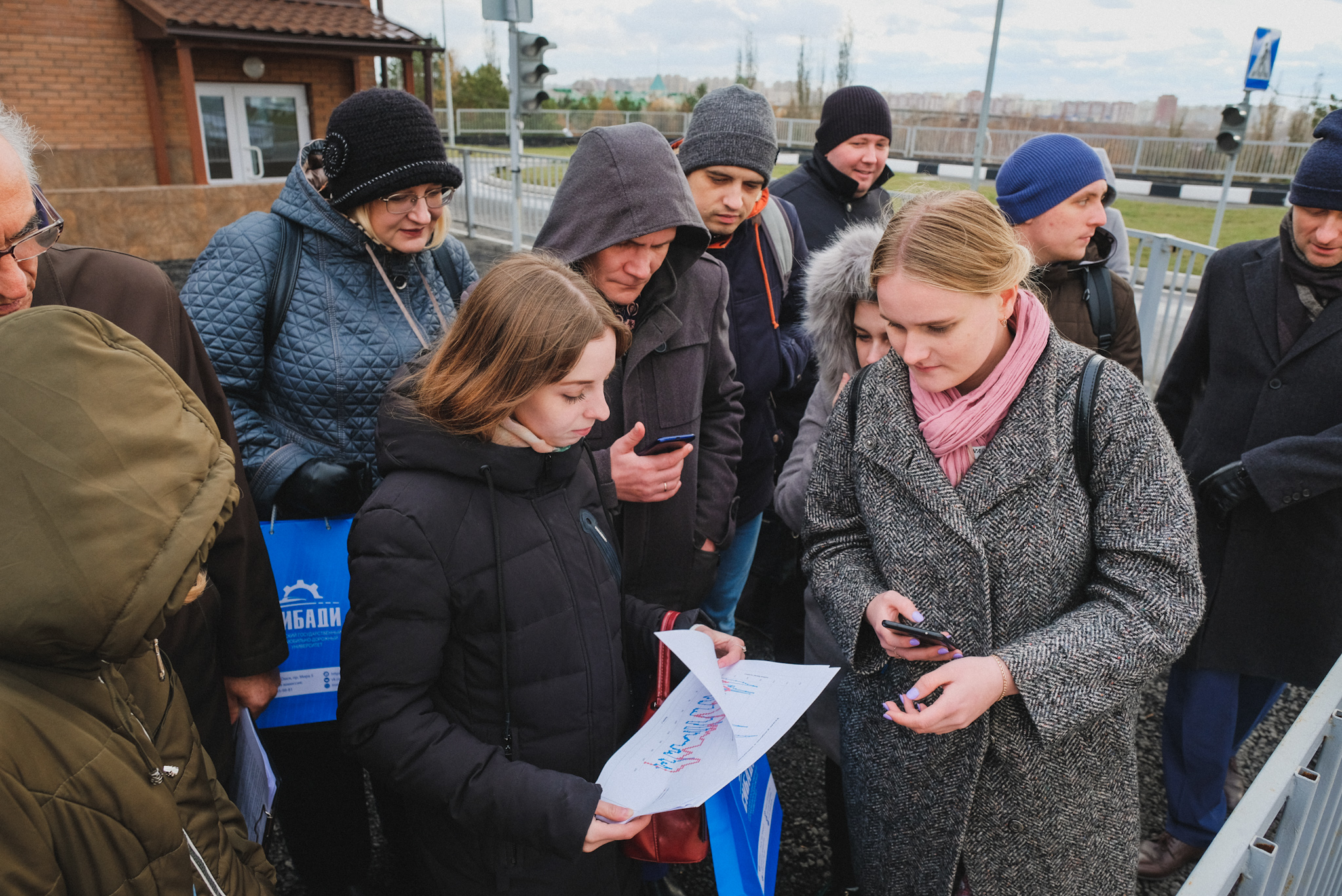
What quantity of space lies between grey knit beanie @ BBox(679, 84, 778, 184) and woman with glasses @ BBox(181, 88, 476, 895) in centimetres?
92

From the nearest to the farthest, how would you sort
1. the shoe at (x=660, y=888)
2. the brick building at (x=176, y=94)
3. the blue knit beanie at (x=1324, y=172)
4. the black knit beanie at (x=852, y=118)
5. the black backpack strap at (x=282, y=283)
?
the black backpack strap at (x=282, y=283) → the blue knit beanie at (x=1324, y=172) → the shoe at (x=660, y=888) → the black knit beanie at (x=852, y=118) → the brick building at (x=176, y=94)

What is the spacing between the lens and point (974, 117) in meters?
36.7

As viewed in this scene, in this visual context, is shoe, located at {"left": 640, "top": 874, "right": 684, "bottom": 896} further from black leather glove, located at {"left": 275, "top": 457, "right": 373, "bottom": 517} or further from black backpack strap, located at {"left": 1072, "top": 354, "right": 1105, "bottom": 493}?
black backpack strap, located at {"left": 1072, "top": 354, "right": 1105, "bottom": 493}

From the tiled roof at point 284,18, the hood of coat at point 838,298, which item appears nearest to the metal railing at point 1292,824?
the hood of coat at point 838,298

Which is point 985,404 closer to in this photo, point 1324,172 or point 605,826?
point 605,826

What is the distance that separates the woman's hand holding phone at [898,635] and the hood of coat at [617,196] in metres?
1.03

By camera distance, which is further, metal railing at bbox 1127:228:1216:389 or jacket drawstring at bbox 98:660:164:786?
metal railing at bbox 1127:228:1216:389

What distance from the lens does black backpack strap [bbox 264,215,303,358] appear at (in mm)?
2004

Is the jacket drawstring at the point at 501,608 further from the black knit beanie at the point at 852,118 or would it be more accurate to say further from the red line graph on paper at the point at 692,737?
the black knit beanie at the point at 852,118

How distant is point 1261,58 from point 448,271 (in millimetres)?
10295

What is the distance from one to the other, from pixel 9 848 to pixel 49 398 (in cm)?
49

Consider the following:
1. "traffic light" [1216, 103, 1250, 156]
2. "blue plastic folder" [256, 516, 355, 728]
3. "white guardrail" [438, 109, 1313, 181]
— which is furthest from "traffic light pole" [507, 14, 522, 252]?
"traffic light" [1216, 103, 1250, 156]

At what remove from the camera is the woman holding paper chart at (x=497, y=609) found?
4.59 ft

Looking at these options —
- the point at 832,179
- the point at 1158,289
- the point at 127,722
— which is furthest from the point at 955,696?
the point at 1158,289
